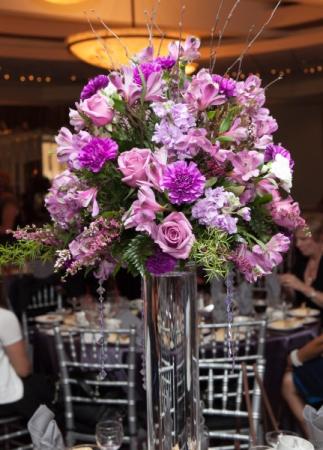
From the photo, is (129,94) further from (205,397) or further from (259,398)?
(205,397)

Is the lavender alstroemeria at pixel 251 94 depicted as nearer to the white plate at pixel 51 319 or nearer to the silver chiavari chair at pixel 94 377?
the silver chiavari chair at pixel 94 377

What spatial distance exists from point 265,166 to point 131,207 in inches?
12.0

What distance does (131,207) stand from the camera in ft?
4.10

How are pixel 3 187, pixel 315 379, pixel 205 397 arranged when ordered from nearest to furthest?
pixel 205 397 < pixel 315 379 < pixel 3 187

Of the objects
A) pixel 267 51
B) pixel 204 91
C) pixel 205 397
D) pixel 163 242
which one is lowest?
pixel 205 397

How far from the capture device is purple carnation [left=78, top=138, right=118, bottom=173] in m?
1.25

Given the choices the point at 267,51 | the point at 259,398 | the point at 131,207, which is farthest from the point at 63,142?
the point at 267,51

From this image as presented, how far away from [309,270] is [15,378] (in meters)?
2.35

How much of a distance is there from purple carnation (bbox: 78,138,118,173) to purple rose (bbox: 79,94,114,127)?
2.0 inches

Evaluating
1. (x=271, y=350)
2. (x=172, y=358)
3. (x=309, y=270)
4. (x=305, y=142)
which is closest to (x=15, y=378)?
(x=271, y=350)

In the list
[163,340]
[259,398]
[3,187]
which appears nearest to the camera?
[163,340]

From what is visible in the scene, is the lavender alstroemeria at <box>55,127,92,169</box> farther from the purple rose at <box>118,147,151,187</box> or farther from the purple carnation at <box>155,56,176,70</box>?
the purple carnation at <box>155,56,176,70</box>

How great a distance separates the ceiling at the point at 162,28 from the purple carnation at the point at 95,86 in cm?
337

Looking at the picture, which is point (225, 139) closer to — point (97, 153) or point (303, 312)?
point (97, 153)
